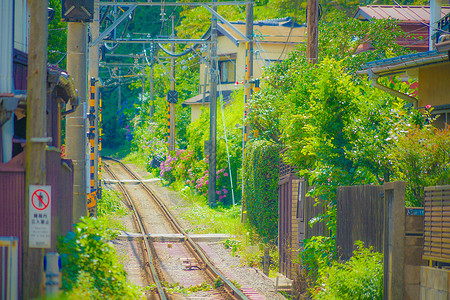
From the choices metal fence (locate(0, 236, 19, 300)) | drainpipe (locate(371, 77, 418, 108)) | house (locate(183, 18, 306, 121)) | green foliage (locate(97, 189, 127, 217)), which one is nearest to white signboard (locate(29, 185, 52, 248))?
metal fence (locate(0, 236, 19, 300))

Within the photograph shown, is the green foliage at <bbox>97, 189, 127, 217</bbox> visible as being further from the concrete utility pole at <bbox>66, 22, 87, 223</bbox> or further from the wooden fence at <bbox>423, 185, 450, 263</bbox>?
the wooden fence at <bbox>423, 185, 450, 263</bbox>

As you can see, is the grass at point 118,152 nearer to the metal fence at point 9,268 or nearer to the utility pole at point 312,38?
the utility pole at point 312,38

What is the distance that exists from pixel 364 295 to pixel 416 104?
4176mm

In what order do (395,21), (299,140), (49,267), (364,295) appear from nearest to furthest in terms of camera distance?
(49,267)
(364,295)
(299,140)
(395,21)

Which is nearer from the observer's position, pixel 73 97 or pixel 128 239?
pixel 73 97

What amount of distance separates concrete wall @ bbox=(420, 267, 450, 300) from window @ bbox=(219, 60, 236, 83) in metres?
33.5

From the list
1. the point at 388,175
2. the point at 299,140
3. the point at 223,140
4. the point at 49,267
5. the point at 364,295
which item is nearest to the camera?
the point at 49,267

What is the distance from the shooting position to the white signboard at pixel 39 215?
8.09m

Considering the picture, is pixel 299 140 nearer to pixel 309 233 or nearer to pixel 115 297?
pixel 309 233

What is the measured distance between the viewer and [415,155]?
31.4 feet

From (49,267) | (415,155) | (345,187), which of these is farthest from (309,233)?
(49,267)

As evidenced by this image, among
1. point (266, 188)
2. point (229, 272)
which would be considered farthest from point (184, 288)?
point (266, 188)

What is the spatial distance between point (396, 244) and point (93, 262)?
4.77 m

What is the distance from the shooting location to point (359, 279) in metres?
9.71
